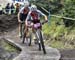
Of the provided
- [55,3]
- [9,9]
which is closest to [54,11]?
[55,3]

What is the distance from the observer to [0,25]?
28.7 meters

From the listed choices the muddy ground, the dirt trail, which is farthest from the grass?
the muddy ground

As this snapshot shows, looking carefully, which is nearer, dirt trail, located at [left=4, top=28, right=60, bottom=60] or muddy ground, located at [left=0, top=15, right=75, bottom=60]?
dirt trail, located at [left=4, top=28, right=60, bottom=60]

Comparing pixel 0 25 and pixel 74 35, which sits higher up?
pixel 74 35

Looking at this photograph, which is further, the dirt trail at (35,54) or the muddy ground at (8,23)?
the muddy ground at (8,23)

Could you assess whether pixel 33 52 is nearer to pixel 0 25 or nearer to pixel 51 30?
pixel 51 30

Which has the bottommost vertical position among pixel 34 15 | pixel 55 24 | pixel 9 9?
pixel 9 9

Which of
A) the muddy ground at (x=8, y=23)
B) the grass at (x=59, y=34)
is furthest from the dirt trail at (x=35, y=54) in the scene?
the muddy ground at (x=8, y=23)

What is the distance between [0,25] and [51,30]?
31.0 feet

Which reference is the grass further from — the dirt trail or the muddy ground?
the muddy ground

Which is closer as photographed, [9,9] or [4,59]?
[4,59]

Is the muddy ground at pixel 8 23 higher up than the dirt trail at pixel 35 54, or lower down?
lower down

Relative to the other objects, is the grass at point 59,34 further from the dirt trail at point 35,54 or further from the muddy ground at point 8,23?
the muddy ground at point 8,23

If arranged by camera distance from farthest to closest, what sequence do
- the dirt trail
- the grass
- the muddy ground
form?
1. the muddy ground
2. the grass
3. the dirt trail
